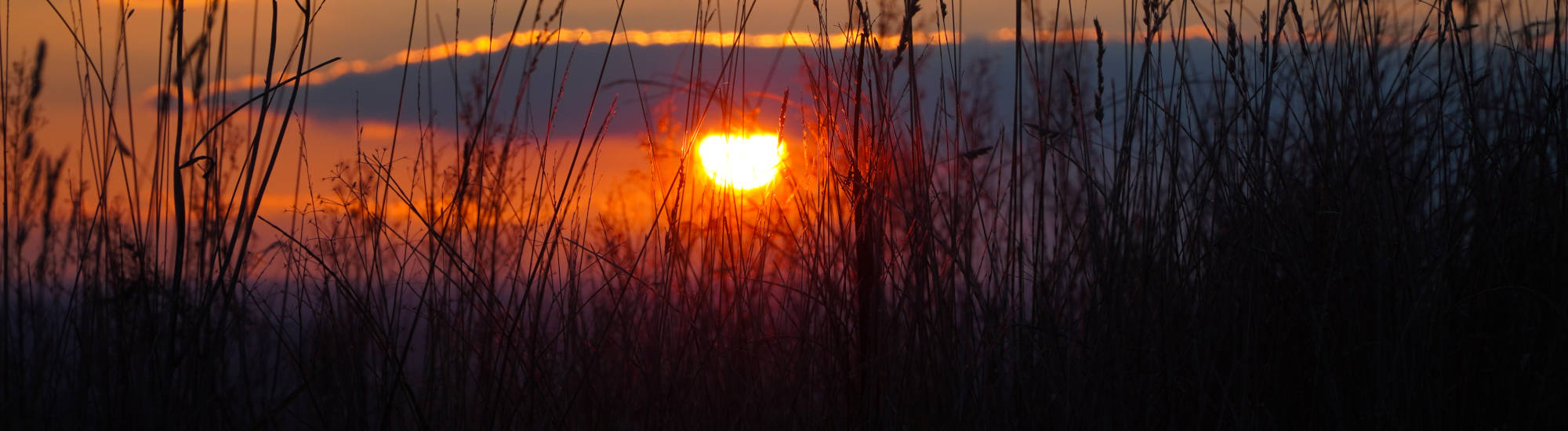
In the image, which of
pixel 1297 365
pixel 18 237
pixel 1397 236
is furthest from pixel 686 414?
pixel 18 237

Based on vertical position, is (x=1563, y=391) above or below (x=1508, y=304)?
below

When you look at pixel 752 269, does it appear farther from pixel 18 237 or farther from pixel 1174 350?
pixel 18 237

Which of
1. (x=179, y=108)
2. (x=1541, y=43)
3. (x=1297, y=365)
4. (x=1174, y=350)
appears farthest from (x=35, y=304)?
(x=1541, y=43)

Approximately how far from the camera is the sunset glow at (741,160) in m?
1.41

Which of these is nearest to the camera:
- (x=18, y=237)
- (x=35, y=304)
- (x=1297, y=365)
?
(x=1297, y=365)

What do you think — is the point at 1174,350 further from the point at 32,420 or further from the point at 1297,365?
the point at 32,420

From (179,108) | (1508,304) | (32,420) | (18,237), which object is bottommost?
(32,420)

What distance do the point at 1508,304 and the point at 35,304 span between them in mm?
2421

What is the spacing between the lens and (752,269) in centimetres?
144

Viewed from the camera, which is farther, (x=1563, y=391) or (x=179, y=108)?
(x=1563, y=391)

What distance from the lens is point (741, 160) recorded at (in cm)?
145

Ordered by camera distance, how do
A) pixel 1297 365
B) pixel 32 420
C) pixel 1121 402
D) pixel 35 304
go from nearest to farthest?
1. pixel 1121 402
2. pixel 1297 365
3. pixel 32 420
4. pixel 35 304

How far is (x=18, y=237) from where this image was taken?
1.69 m

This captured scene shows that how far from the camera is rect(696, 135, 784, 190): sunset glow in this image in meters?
1.41
